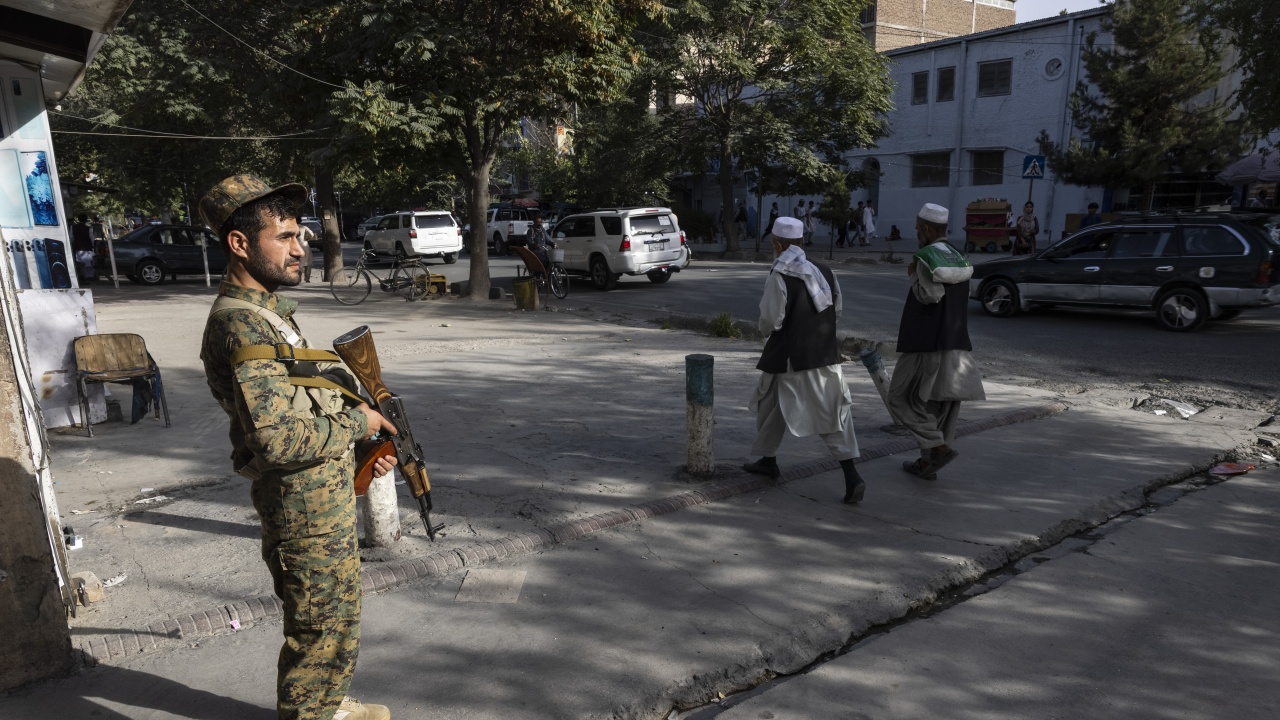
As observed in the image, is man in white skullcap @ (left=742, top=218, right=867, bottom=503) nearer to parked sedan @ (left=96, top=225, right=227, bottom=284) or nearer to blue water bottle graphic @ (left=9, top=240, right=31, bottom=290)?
blue water bottle graphic @ (left=9, top=240, right=31, bottom=290)

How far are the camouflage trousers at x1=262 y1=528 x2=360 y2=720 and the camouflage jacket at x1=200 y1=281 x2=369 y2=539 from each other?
0.06 meters

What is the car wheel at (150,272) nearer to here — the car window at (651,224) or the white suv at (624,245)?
the white suv at (624,245)

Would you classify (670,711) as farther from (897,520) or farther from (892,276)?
(892,276)

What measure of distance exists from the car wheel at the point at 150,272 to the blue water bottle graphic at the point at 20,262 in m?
16.9

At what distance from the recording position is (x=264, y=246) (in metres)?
2.49

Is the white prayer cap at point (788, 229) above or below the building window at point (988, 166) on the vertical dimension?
below

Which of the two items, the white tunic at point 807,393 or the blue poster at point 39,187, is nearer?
the white tunic at point 807,393

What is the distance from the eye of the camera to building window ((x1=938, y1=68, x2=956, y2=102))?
104 feet

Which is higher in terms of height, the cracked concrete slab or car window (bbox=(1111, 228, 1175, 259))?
car window (bbox=(1111, 228, 1175, 259))

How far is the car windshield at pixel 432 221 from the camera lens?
2655 centimetres

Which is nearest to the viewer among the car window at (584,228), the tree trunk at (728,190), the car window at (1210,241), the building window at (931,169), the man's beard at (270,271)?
the man's beard at (270,271)

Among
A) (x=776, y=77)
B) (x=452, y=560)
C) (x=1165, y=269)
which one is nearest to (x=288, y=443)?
(x=452, y=560)

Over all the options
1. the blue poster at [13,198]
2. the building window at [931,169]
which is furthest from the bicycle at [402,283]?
the building window at [931,169]

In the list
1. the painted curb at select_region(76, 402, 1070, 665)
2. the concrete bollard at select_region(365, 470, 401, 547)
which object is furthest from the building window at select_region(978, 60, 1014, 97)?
the concrete bollard at select_region(365, 470, 401, 547)
